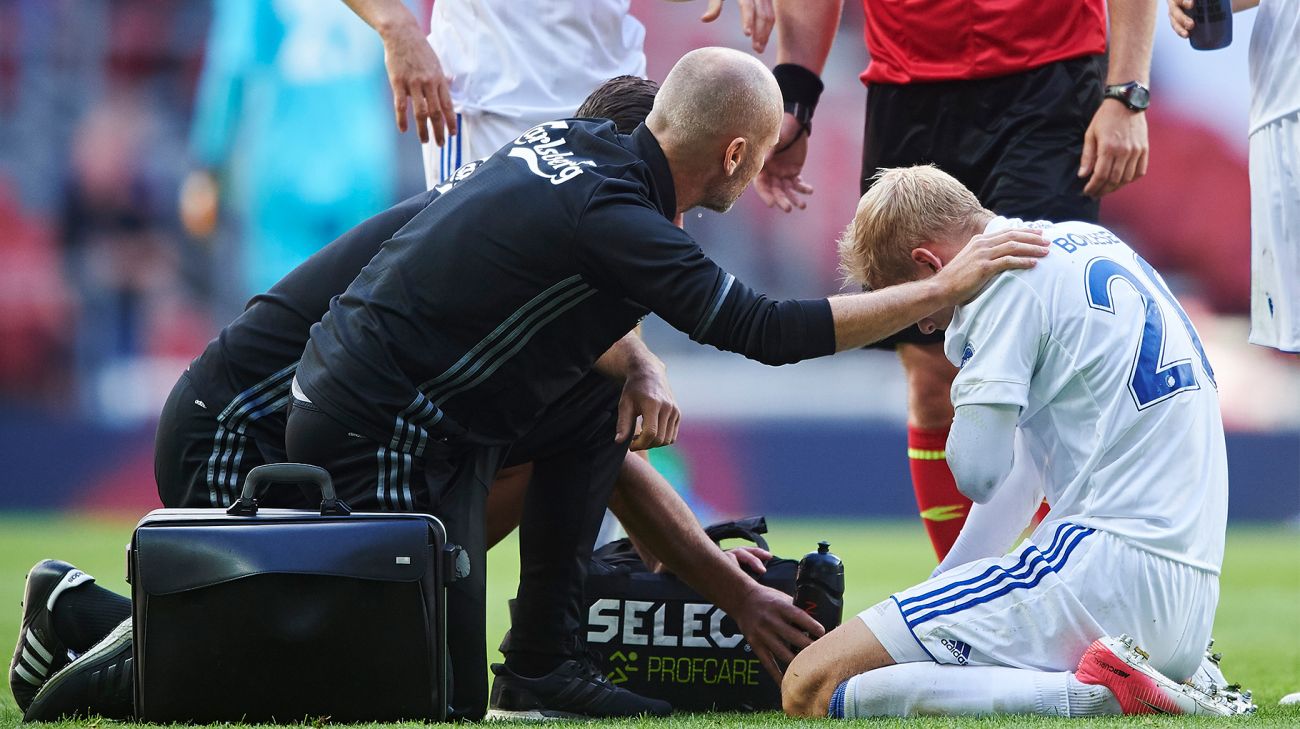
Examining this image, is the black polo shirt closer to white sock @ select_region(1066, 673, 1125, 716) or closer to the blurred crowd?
white sock @ select_region(1066, 673, 1125, 716)

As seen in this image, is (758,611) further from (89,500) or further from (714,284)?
(89,500)

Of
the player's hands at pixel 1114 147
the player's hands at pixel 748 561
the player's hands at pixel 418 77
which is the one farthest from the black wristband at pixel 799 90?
the player's hands at pixel 748 561

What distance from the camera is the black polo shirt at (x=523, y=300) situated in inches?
103

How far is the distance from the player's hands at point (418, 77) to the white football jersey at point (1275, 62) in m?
1.91

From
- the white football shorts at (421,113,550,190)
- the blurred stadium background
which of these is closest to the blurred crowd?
the blurred stadium background

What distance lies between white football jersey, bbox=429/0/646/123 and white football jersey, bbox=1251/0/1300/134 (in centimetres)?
160

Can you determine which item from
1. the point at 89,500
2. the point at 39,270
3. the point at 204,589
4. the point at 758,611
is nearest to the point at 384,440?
the point at 204,589

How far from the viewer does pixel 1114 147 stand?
3498 millimetres

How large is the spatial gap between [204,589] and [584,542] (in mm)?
925

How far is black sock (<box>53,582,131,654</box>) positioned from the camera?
311 cm

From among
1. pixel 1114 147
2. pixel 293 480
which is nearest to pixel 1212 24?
pixel 1114 147

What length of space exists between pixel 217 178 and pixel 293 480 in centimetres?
734

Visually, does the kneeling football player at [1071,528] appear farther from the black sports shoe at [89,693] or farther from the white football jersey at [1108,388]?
the black sports shoe at [89,693]

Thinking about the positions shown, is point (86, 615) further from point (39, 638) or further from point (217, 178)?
point (217, 178)
